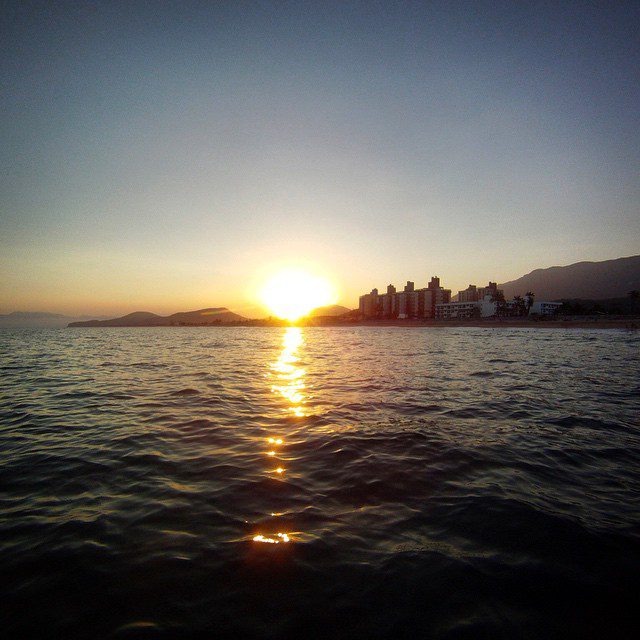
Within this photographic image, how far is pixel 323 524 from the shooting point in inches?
212

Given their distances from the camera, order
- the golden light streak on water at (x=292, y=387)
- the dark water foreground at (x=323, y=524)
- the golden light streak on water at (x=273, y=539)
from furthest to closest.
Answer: the golden light streak on water at (x=292, y=387) < the golden light streak on water at (x=273, y=539) < the dark water foreground at (x=323, y=524)

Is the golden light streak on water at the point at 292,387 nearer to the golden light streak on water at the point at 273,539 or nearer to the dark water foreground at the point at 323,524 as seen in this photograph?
the dark water foreground at the point at 323,524

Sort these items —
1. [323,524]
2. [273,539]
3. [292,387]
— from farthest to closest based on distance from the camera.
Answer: [292,387]
[323,524]
[273,539]

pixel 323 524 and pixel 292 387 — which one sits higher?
pixel 323 524

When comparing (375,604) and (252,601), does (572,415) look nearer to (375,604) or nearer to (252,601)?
(375,604)

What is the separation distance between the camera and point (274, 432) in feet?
33.6

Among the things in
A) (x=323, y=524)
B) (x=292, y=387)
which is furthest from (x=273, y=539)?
(x=292, y=387)

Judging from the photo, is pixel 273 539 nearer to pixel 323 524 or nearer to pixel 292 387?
pixel 323 524

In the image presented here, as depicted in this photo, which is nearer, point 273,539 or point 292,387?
point 273,539

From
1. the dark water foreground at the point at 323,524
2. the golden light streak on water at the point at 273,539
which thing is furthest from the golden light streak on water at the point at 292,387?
the golden light streak on water at the point at 273,539

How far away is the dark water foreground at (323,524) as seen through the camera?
3.74 metres

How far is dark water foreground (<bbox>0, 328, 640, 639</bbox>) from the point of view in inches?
147

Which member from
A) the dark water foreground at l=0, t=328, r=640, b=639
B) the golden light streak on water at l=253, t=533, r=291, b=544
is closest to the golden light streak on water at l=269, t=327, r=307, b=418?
the dark water foreground at l=0, t=328, r=640, b=639

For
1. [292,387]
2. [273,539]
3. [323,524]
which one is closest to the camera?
[273,539]
